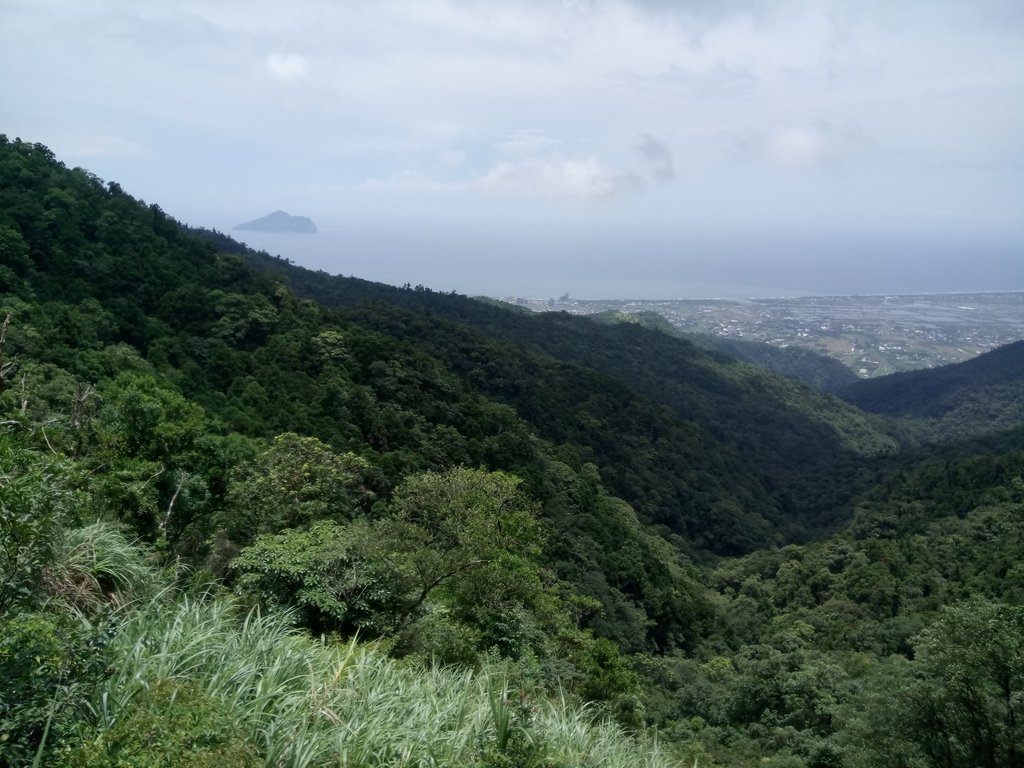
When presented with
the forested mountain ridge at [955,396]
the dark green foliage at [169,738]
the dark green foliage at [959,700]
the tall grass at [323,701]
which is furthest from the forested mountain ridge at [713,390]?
the dark green foliage at [169,738]

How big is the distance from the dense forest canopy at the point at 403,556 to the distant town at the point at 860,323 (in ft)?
212

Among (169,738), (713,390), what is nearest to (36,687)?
(169,738)

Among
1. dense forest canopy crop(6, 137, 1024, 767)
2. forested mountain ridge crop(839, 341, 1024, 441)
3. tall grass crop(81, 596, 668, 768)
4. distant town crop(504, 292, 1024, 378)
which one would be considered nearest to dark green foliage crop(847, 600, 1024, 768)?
dense forest canopy crop(6, 137, 1024, 767)

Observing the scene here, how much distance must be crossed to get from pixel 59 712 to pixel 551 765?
92.8 inches

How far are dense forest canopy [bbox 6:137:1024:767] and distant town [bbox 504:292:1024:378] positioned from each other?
64513mm

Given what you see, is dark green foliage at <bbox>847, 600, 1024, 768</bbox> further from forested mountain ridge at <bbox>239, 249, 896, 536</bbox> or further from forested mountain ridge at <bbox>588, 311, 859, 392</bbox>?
forested mountain ridge at <bbox>588, 311, 859, 392</bbox>

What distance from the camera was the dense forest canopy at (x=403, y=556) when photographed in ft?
11.6

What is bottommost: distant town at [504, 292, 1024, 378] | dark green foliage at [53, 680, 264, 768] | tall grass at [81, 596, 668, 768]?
tall grass at [81, 596, 668, 768]

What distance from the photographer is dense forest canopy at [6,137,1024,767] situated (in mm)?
3529

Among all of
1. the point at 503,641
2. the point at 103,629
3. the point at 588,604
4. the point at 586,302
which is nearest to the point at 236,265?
the point at 588,604

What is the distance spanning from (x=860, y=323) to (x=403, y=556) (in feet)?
439

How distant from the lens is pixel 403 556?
7.43 metres

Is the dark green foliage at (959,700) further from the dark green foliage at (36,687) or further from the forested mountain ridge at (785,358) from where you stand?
the forested mountain ridge at (785,358)

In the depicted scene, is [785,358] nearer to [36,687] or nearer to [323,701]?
[323,701]
